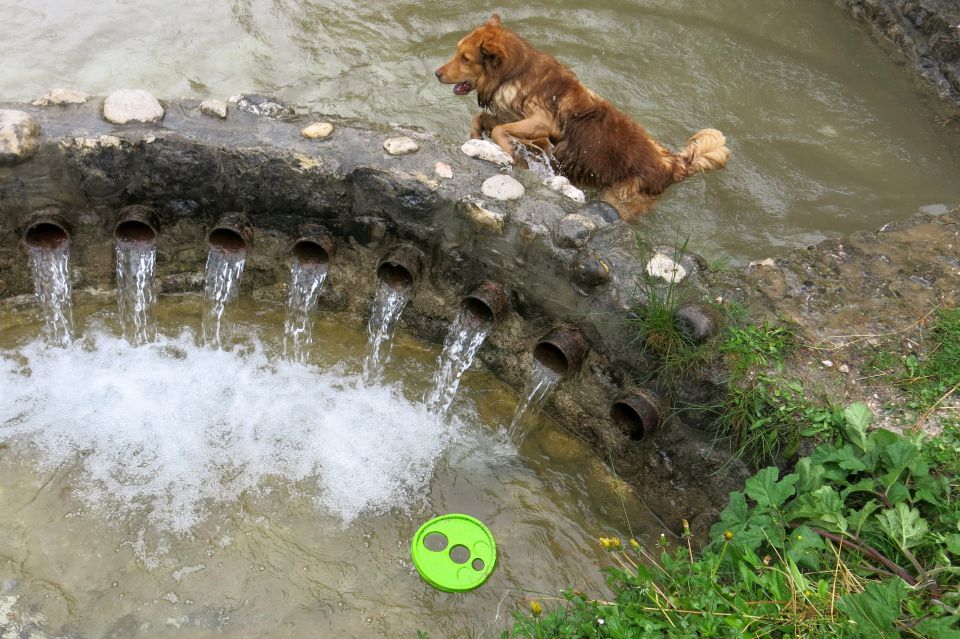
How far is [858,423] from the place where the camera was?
3.53 meters

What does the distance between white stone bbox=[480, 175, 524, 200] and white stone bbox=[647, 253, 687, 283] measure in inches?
34.9

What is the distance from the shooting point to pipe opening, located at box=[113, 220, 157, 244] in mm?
4680

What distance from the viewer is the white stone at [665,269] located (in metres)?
4.27

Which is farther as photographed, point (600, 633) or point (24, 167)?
point (24, 167)

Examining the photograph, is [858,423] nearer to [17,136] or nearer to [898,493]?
[898,493]

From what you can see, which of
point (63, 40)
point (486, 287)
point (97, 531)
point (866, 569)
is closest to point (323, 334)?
point (486, 287)

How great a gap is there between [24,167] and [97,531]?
2101 millimetres

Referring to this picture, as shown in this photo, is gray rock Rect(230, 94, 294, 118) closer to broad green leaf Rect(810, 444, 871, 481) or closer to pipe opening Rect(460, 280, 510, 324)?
pipe opening Rect(460, 280, 510, 324)

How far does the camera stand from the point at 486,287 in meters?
4.54

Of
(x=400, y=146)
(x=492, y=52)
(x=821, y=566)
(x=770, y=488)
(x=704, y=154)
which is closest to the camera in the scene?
(x=821, y=566)

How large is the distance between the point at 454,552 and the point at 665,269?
195 centimetres

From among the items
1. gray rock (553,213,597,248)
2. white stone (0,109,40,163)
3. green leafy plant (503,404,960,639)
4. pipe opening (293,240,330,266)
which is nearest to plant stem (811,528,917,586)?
green leafy plant (503,404,960,639)

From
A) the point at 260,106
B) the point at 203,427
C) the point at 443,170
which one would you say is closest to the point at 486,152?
the point at 443,170

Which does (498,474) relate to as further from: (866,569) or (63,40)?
(63,40)
